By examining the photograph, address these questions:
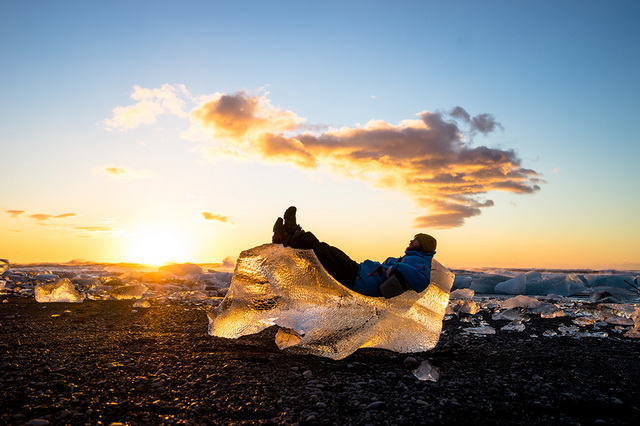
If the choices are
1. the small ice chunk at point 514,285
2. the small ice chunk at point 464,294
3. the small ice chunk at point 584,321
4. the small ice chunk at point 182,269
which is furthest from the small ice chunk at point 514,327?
the small ice chunk at point 182,269

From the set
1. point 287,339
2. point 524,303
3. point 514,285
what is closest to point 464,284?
point 514,285

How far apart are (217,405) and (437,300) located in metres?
3.02

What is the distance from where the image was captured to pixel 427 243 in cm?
566

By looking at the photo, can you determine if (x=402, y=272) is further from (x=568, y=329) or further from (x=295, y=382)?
(x=568, y=329)

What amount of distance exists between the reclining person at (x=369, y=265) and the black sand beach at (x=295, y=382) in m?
0.79

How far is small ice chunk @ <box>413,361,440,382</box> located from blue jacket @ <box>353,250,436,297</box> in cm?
126

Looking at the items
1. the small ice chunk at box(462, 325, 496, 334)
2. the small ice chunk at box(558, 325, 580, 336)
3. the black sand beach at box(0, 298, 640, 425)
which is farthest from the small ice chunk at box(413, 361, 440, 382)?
the small ice chunk at box(558, 325, 580, 336)

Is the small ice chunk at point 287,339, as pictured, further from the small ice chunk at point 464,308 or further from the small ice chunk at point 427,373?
the small ice chunk at point 464,308

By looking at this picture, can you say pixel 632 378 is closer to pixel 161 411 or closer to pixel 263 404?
pixel 263 404

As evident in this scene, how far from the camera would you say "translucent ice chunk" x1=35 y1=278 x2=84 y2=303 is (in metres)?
10.1

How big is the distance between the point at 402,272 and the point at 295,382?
6.68 ft

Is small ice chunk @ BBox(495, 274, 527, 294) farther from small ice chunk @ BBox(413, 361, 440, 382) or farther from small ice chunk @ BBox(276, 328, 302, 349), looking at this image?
small ice chunk @ BBox(413, 361, 440, 382)

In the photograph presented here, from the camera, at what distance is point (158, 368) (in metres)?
3.80

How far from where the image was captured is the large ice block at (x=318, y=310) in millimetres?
4332
